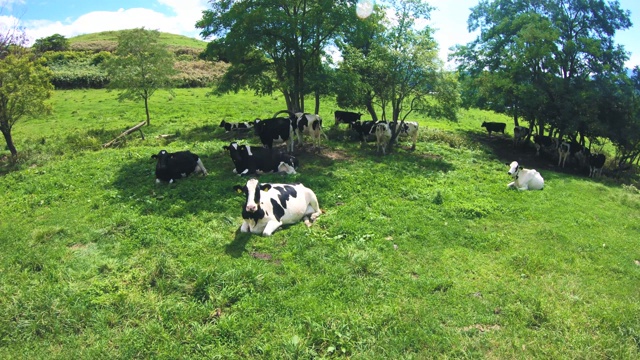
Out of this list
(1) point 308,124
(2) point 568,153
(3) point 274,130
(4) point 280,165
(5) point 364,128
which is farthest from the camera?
(2) point 568,153

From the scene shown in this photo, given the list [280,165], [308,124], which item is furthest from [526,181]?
[280,165]

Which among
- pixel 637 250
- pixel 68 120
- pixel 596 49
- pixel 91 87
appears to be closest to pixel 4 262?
pixel 637 250

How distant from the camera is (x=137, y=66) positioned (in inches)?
1037

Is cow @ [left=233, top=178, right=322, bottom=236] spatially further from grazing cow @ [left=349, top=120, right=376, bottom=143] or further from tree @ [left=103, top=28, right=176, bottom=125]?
tree @ [left=103, top=28, right=176, bottom=125]

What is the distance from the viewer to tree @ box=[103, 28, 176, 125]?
1017 inches

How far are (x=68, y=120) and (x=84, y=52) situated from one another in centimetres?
3497

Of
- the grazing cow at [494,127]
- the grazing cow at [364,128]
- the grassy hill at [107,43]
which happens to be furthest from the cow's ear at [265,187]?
the grassy hill at [107,43]

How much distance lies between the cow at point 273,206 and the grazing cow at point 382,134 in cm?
975

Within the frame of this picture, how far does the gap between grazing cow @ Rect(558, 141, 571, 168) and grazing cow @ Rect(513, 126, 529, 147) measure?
3856mm

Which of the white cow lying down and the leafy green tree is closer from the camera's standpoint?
the white cow lying down

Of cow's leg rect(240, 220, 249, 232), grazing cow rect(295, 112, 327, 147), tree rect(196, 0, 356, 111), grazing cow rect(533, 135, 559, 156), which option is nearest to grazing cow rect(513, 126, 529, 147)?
grazing cow rect(533, 135, 559, 156)

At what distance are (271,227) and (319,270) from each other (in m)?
1.97

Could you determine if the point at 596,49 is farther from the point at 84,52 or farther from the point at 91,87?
the point at 84,52

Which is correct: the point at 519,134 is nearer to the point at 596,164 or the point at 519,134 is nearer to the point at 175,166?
the point at 596,164
